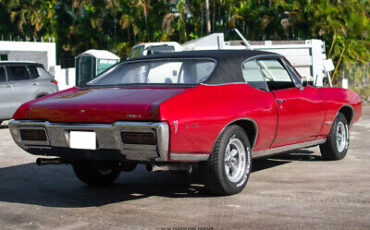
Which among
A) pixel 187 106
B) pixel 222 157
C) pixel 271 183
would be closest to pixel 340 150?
pixel 271 183

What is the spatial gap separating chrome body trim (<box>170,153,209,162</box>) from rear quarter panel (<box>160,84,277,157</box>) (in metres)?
0.03

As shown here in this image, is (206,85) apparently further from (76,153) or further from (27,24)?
(27,24)

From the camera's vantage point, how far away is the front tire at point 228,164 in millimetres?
5125

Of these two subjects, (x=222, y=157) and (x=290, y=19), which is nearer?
(x=222, y=157)

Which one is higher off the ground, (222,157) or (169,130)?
(169,130)

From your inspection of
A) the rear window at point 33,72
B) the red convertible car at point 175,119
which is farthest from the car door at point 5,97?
the red convertible car at point 175,119

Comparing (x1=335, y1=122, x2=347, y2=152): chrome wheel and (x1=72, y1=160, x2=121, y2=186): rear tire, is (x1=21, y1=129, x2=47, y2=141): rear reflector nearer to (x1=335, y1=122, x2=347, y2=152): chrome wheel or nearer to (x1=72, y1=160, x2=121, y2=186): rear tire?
(x1=72, y1=160, x2=121, y2=186): rear tire

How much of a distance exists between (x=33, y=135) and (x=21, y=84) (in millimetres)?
9107

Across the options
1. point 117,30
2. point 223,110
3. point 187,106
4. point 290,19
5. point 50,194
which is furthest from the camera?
point 117,30

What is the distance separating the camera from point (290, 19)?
29234 mm

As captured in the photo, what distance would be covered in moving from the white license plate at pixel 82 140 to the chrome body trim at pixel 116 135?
4cm

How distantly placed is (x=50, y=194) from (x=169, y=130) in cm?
187

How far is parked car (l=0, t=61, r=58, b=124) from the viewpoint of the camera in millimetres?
13539

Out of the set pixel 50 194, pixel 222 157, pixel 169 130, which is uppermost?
pixel 169 130
